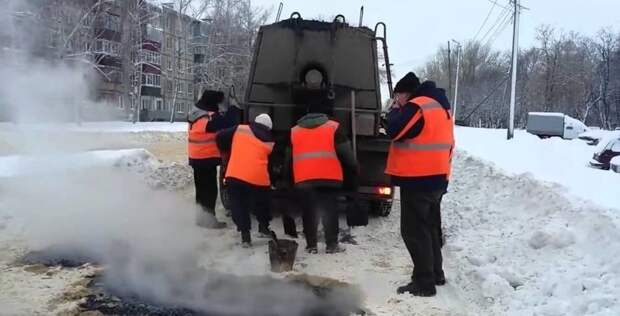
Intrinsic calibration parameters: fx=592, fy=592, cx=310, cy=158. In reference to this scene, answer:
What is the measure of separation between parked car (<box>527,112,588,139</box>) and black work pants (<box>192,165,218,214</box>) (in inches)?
1348

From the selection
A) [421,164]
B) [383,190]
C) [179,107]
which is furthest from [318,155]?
[179,107]

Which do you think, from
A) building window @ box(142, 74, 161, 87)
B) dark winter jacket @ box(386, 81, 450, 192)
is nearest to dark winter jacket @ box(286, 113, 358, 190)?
dark winter jacket @ box(386, 81, 450, 192)

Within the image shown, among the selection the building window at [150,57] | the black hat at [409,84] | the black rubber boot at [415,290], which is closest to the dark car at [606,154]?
the black hat at [409,84]

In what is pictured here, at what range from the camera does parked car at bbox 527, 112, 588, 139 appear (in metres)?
37.8

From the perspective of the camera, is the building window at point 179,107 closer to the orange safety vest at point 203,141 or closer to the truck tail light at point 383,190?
the orange safety vest at point 203,141

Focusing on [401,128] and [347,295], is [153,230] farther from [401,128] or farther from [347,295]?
[401,128]

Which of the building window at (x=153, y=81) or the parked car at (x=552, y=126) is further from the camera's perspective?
the building window at (x=153, y=81)

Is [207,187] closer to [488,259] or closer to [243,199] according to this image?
[243,199]

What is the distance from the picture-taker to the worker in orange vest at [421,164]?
4.94 m

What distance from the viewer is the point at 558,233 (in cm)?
541

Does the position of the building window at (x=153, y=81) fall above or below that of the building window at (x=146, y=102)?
above

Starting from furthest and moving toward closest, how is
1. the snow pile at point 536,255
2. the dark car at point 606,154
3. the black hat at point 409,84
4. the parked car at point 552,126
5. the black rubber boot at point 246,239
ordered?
the parked car at point 552,126
the dark car at point 606,154
the black rubber boot at point 246,239
the black hat at point 409,84
the snow pile at point 536,255

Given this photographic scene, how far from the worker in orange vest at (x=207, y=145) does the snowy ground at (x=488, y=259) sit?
590 mm

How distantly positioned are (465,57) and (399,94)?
80.5 metres
